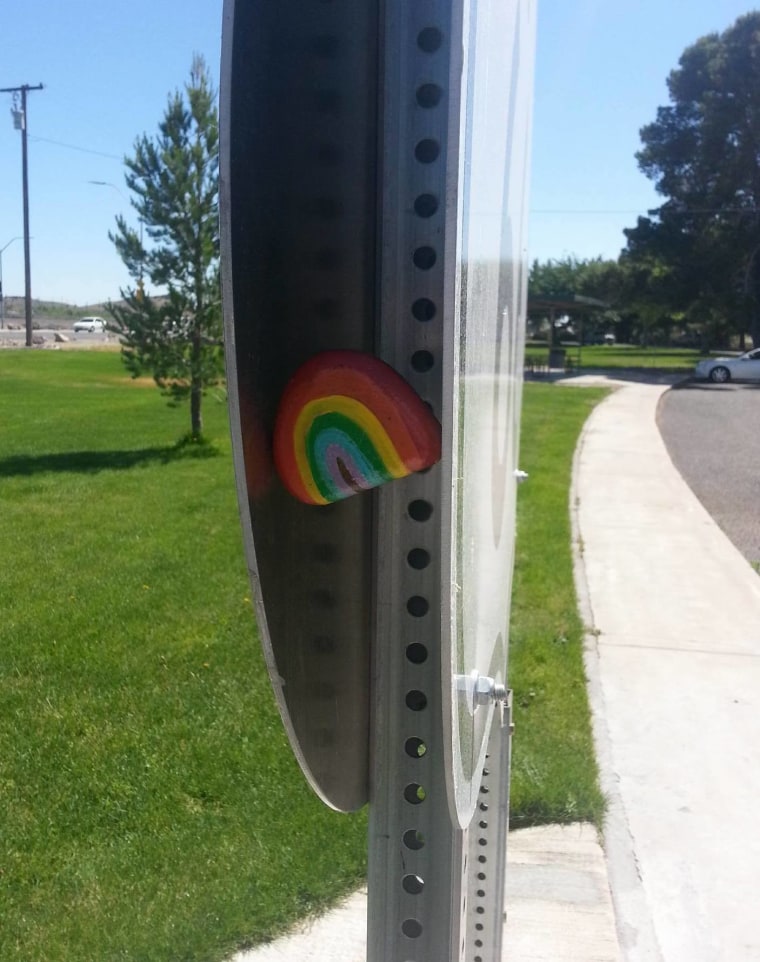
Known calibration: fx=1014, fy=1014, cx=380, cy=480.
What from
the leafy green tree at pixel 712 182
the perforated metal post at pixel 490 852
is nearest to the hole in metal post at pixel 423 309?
the perforated metal post at pixel 490 852

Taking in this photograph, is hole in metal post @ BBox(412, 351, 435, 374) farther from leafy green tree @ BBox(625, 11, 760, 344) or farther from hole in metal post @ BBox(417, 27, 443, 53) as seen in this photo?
leafy green tree @ BBox(625, 11, 760, 344)

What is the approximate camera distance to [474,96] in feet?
3.42

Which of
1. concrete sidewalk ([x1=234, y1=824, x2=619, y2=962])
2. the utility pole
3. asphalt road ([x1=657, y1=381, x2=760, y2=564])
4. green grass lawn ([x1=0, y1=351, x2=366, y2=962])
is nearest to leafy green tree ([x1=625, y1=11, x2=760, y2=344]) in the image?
asphalt road ([x1=657, y1=381, x2=760, y2=564])

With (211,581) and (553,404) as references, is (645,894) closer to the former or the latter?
(211,581)

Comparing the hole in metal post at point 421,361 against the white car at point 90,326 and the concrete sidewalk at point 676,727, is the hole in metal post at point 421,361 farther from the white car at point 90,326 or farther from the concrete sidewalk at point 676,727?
the white car at point 90,326

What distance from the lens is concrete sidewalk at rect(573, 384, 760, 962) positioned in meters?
3.06

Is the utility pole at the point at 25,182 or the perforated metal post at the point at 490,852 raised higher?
the utility pole at the point at 25,182

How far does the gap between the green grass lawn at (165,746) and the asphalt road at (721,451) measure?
1963mm

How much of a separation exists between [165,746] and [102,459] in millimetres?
7955

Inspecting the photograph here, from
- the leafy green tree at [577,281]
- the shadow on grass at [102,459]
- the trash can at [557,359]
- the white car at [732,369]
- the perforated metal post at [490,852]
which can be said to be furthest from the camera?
the leafy green tree at [577,281]

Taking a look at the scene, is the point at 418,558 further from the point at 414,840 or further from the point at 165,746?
the point at 165,746

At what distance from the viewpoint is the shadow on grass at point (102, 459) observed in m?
10.6

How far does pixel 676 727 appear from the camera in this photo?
4379mm

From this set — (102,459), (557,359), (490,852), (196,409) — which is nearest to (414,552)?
(490,852)
